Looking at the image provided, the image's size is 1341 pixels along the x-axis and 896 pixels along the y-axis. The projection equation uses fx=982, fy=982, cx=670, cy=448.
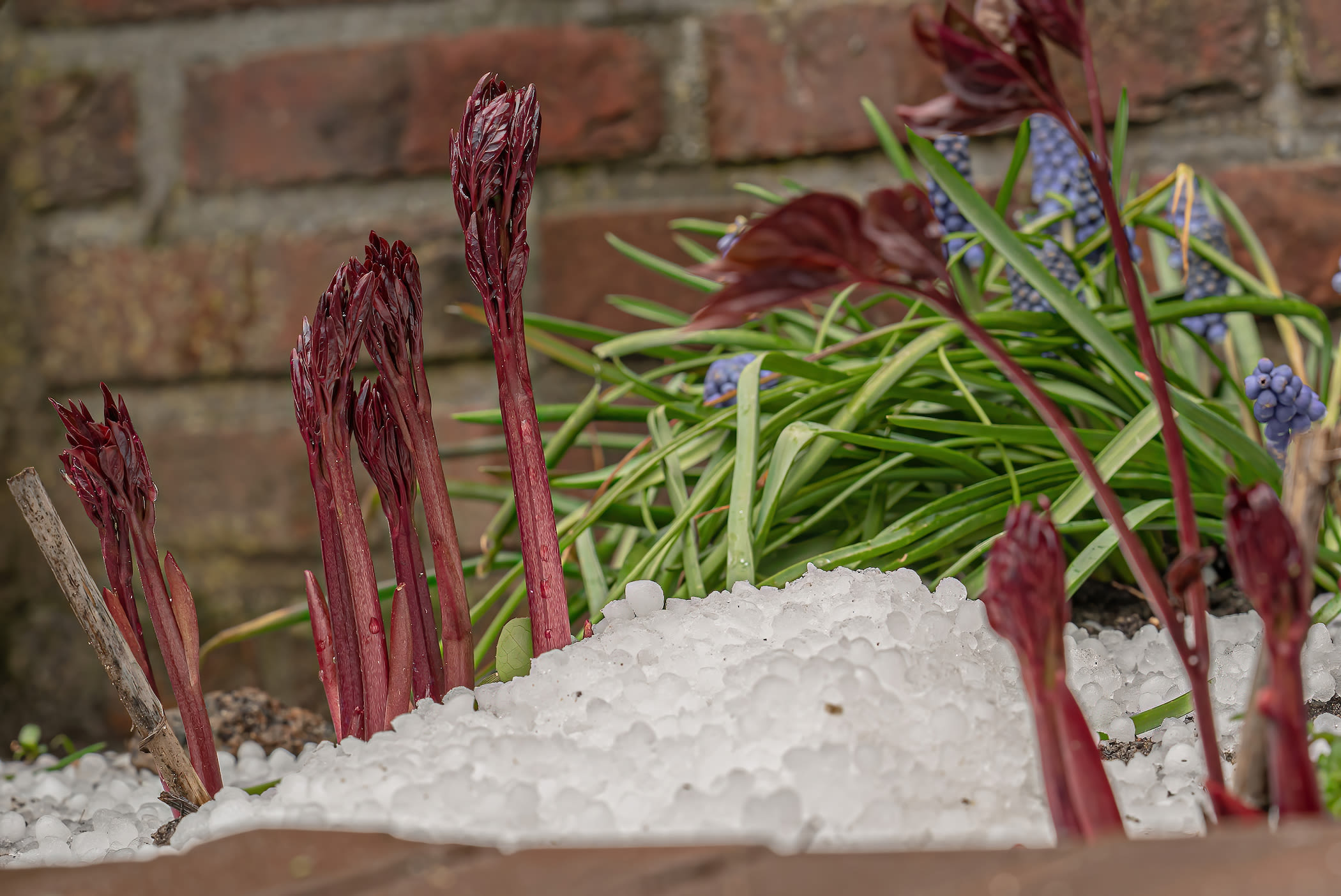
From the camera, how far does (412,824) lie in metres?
0.31

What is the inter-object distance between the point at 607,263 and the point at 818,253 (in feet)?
2.20

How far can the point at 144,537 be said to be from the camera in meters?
0.43

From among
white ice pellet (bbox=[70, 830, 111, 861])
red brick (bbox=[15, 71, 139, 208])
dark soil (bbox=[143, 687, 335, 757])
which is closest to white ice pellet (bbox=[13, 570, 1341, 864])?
white ice pellet (bbox=[70, 830, 111, 861])

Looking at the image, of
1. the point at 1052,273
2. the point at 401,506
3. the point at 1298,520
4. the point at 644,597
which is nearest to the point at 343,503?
the point at 401,506

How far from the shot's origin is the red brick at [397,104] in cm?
89

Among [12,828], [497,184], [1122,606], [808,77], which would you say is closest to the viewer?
[497,184]

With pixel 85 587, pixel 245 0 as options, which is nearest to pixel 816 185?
pixel 245 0

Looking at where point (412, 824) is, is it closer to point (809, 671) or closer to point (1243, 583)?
point (809, 671)

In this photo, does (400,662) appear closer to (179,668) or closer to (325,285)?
(179,668)

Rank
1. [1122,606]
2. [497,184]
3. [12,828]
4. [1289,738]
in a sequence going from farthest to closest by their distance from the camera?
[1122,606] < [12,828] < [497,184] < [1289,738]

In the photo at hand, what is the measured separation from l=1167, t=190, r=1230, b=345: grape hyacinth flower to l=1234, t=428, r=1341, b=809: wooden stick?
0.48 meters

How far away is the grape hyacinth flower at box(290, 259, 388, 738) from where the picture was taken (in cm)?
41

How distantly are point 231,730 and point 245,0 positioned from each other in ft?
2.22

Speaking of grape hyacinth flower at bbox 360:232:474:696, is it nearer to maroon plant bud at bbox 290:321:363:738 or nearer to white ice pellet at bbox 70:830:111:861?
maroon plant bud at bbox 290:321:363:738
